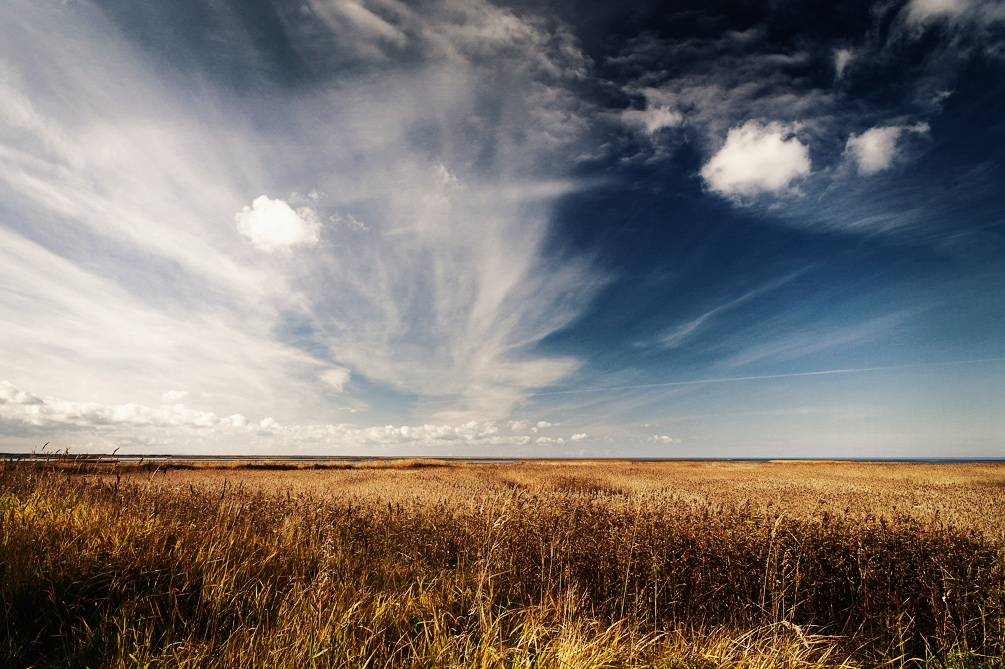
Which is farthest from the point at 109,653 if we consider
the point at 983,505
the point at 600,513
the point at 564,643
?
the point at 983,505

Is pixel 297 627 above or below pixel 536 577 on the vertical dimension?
above

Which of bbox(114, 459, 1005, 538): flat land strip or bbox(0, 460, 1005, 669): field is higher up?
bbox(0, 460, 1005, 669): field

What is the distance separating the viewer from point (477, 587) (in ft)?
17.4

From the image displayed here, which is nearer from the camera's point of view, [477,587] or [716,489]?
[477,587]

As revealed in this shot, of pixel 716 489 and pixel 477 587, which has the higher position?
pixel 477 587

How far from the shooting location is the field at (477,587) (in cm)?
369

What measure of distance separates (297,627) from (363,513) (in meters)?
7.12

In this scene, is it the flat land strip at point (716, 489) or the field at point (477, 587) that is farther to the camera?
the flat land strip at point (716, 489)

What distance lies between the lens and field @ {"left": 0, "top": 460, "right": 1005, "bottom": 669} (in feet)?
12.1

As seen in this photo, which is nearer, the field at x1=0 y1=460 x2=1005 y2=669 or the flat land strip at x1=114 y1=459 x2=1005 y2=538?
the field at x1=0 y1=460 x2=1005 y2=669

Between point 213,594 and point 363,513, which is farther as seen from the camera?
point 363,513

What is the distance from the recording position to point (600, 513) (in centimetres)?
914

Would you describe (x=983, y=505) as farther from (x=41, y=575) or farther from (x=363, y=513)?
(x=41, y=575)

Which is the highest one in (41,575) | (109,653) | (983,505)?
(41,575)
